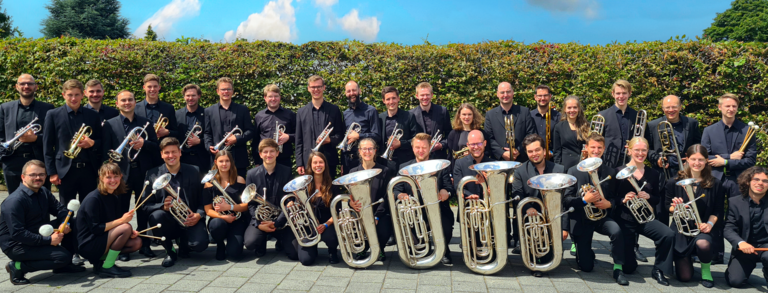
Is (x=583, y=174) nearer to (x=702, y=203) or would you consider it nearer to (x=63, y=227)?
(x=702, y=203)

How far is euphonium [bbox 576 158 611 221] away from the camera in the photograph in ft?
14.3

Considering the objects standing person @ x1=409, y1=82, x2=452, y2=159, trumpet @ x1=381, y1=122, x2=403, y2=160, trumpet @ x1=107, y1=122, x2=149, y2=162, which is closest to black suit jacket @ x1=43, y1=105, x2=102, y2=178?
trumpet @ x1=107, y1=122, x2=149, y2=162

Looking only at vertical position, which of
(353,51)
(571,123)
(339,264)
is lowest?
(339,264)

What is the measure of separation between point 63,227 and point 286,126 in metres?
2.70

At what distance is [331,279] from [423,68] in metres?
4.31

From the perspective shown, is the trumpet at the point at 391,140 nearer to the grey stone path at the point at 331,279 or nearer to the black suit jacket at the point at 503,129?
the black suit jacket at the point at 503,129

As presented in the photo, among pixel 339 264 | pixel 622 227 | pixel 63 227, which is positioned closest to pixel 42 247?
pixel 63 227

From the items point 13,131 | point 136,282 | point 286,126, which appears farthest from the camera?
point 286,126

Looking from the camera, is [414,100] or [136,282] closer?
[136,282]

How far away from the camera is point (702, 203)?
463cm

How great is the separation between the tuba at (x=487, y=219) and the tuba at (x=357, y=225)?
81cm

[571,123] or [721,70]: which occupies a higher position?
[721,70]

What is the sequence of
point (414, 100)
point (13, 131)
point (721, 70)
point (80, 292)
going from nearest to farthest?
point (80, 292) < point (13, 131) < point (721, 70) < point (414, 100)

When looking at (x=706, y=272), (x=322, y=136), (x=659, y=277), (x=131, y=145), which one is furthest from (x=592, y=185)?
(x=131, y=145)
